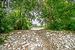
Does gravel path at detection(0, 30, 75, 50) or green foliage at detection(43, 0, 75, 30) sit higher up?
green foliage at detection(43, 0, 75, 30)

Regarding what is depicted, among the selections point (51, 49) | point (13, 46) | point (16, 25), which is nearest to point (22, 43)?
point (13, 46)

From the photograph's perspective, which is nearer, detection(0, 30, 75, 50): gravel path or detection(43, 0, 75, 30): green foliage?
detection(0, 30, 75, 50): gravel path

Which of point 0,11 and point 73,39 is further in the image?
point 0,11

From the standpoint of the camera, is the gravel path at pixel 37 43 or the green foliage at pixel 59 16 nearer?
the gravel path at pixel 37 43

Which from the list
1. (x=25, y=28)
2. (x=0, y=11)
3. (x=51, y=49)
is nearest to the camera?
(x=51, y=49)

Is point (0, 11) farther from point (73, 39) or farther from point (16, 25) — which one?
point (73, 39)

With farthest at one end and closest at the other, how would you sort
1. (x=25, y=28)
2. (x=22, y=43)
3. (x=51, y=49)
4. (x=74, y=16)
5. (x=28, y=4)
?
(x=28, y=4)
(x=25, y=28)
(x=74, y=16)
(x=22, y=43)
(x=51, y=49)

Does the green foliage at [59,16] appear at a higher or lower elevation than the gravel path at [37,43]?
higher

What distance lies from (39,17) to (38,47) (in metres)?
4.06

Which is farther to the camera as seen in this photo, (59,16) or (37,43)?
(59,16)

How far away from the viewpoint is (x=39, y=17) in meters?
9.12

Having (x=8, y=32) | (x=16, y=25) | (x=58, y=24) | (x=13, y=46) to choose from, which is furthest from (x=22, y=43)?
(x=58, y=24)

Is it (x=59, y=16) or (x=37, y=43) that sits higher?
(x=59, y=16)

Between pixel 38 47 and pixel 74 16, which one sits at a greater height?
pixel 74 16
